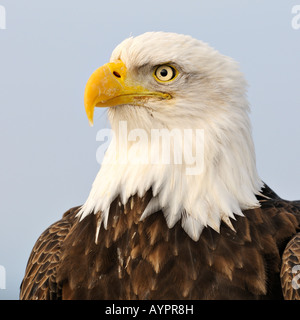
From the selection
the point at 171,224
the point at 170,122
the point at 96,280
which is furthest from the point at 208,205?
the point at 96,280

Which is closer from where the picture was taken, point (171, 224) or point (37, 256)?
point (171, 224)

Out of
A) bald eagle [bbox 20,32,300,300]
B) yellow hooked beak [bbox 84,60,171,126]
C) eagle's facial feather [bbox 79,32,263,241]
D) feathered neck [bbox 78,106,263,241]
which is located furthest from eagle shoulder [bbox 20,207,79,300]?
yellow hooked beak [bbox 84,60,171,126]

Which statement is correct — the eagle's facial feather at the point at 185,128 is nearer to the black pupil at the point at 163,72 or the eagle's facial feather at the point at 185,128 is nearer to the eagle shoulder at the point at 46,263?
the black pupil at the point at 163,72

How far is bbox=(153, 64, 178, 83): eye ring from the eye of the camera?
473 centimetres

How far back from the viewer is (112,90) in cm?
470

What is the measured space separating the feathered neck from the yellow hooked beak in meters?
0.17

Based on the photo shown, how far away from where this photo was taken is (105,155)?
15.7 ft

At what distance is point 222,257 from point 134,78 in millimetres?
1538

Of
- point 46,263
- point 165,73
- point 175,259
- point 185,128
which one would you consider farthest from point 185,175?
point 46,263

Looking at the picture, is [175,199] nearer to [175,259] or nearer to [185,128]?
[175,259]

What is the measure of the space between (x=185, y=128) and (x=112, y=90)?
0.64m
